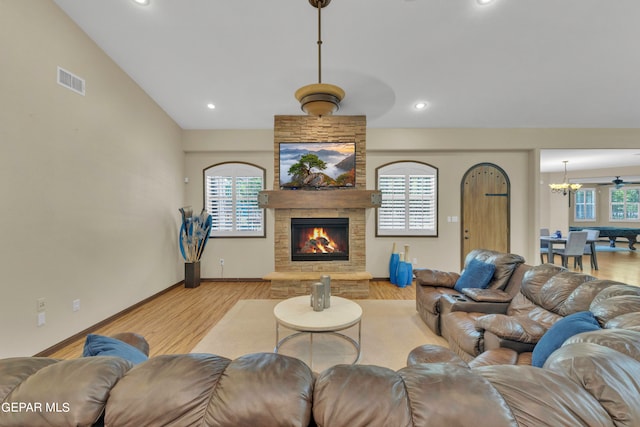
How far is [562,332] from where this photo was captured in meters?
1.32

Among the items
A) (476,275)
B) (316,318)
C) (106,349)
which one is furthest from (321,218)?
(106,349)

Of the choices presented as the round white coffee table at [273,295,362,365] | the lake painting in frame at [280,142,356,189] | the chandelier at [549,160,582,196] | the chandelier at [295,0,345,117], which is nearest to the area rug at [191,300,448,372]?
the round white coffee table at [273,295,362,365]

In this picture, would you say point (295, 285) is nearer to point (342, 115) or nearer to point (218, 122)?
point (342, 115)

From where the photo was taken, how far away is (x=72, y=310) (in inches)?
109

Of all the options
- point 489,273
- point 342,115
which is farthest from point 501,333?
point 342,115

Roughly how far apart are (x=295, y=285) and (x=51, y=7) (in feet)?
14.0

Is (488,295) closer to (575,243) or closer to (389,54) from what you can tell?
(389,54)

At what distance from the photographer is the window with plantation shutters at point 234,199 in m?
5.13

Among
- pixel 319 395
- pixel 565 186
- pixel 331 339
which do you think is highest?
pixel 565 186

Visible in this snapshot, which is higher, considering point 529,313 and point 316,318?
point 529,313

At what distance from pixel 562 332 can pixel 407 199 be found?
13.0ft

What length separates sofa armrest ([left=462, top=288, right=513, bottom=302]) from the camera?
7.98ft

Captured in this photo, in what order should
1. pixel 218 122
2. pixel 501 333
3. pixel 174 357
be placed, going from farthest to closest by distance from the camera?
pixel 218 122 → pixel 501 333 → pixel 174 357

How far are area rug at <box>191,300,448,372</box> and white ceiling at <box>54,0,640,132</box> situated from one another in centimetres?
324
